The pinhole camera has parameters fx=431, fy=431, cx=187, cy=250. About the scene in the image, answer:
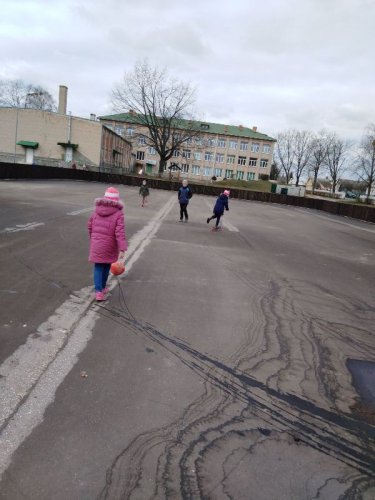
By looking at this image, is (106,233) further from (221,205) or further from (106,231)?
(221,205)

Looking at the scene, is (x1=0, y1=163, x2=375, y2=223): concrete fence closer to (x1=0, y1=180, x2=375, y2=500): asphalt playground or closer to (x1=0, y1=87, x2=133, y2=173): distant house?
(x1=0, y1=87, x2=133, y2=173): distant house

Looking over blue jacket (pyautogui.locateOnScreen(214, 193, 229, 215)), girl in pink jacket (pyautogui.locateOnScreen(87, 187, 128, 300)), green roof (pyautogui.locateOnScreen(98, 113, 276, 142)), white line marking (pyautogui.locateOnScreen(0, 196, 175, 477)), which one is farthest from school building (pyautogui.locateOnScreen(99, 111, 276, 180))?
white line marking (pyautogui.locateOnScreen(0, 196, 175, 477))

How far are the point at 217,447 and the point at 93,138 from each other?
5694 cm

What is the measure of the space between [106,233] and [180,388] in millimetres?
2703

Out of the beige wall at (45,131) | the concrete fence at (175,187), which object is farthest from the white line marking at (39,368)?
the beige wall at (45,131)

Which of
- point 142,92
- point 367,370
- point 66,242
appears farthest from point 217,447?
point 142,92

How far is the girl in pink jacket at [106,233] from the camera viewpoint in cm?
574

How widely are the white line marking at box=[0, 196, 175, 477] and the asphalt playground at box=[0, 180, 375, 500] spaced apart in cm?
1

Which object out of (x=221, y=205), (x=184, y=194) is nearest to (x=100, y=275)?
(x=221, y=205)

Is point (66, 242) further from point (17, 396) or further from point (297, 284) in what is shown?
point (17, 396)

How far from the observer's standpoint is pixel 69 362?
3.96 m

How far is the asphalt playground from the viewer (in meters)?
2.66

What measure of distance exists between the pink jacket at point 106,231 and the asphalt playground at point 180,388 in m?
0.63

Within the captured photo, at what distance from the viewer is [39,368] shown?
12.4 ft
